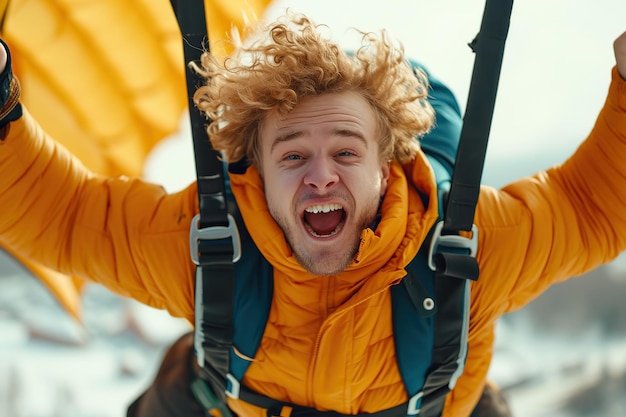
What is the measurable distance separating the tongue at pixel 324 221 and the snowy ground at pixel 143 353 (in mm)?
1756

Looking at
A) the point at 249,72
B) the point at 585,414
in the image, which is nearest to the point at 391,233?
the point at 249,72

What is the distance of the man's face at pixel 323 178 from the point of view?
141 cm

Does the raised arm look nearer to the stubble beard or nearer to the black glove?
the black glove

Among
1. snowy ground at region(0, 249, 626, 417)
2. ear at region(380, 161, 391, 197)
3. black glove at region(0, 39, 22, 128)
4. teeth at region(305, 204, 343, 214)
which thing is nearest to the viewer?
black glove at region(0, 39, 22, 128)

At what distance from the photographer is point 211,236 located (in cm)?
140

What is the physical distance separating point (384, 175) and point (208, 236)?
0.38 meters

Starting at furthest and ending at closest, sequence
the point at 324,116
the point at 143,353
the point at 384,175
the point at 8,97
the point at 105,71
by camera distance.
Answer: the point at 143,353 → the point at 105,71 → the point at 384,175 → the point at 324,116 → the point at 8,97

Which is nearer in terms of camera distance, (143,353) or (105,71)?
(105,71)

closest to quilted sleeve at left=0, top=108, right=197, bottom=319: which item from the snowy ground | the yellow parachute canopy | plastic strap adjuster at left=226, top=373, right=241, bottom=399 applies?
plastic strap adjuster at left=226, top=373, right=241, bottom=399

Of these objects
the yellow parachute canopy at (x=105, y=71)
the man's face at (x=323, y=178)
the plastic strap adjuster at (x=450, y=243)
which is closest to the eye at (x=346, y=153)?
the man's face at (x=323, y=178)

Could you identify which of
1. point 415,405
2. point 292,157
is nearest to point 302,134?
point 292,157

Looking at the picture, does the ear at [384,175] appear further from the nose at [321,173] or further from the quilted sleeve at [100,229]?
the quilted sleeve at [100,229]

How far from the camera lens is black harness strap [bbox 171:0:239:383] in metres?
1.40

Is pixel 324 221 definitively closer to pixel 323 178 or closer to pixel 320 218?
pixel 320 218
